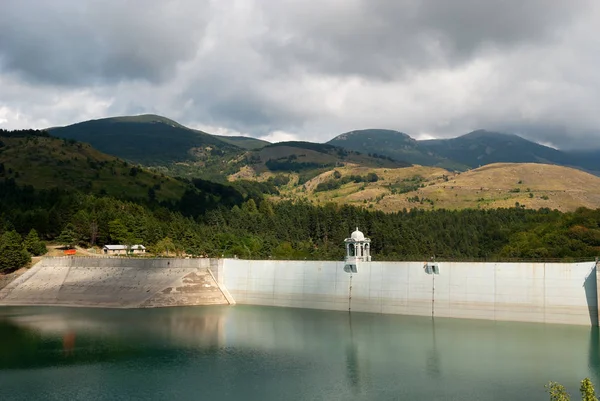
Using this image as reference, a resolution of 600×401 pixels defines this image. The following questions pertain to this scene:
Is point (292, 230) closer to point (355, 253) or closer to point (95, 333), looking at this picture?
point (355, 253)

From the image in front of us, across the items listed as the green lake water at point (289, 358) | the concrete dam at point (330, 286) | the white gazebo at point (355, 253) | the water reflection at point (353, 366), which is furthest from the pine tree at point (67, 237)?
the water reflection at point (353, 366)

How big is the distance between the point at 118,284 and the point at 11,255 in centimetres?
2062

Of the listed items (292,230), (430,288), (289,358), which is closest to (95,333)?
(289,358)

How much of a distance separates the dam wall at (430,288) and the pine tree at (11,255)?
3446cm

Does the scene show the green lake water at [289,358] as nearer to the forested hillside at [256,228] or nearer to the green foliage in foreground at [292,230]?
the forested hillside at [256,228]

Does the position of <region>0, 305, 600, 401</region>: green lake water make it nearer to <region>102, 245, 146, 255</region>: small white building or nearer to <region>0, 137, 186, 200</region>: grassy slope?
<region>102, 245, 146, 255</region>: small white building

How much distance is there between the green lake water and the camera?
38.7 metres

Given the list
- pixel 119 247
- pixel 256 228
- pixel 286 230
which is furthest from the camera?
pixel 256 228

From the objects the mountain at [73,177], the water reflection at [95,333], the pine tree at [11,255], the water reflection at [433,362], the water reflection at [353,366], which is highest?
the mountain at [73,177]

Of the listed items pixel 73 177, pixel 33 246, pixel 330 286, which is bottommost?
pixel 330 286

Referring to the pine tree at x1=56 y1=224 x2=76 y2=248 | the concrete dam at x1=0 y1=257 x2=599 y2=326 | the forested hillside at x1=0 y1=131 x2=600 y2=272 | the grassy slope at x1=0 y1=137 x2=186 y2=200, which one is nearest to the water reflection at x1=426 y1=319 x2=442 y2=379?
the concrete dam at x1=0 y1=257 x2=599 y2=326

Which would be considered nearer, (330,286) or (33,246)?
(330,286)

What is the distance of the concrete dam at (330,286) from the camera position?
58.5 metres

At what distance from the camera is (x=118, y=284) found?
83438 millimetres
